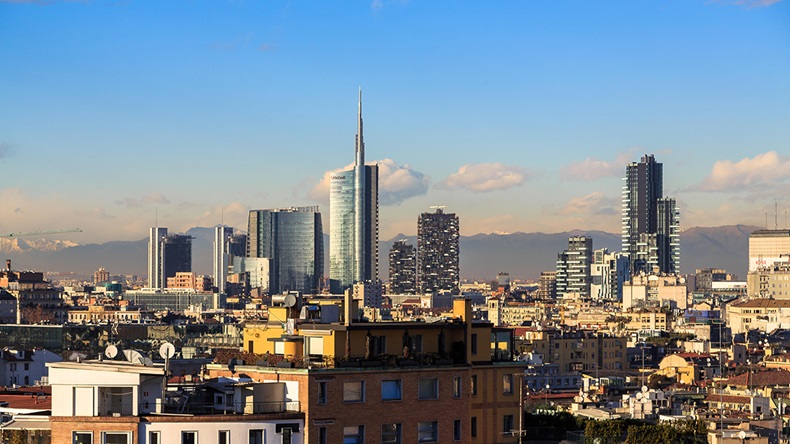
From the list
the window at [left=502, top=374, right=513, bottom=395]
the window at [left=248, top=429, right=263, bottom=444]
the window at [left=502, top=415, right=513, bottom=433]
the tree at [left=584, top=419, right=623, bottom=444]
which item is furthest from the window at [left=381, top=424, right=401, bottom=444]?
the tree at [left=584, top=419, right=623, bottom=444]

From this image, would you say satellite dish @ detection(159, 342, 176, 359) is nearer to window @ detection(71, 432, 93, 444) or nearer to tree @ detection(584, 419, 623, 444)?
window @ detection(71, 432, 93, 444)

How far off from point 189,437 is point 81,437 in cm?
245

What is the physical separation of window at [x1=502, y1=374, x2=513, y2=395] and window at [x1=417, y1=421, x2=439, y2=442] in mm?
4807

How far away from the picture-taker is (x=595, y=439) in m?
53.2

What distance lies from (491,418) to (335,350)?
6434mm

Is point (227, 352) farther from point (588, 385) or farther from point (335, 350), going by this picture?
point (588, 385)

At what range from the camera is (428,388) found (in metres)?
43.4

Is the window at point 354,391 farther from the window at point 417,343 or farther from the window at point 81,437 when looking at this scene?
the window at point 81,437

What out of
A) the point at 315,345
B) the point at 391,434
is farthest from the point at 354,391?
the point at 315,345

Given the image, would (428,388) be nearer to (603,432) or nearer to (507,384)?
(507,384)

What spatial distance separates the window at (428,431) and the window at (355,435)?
2.00 meters

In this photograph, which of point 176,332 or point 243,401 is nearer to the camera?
point 243,401

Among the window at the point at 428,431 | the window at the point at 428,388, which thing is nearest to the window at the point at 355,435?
the window at the point at 428,431

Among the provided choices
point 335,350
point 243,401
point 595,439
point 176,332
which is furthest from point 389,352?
point 176,332
